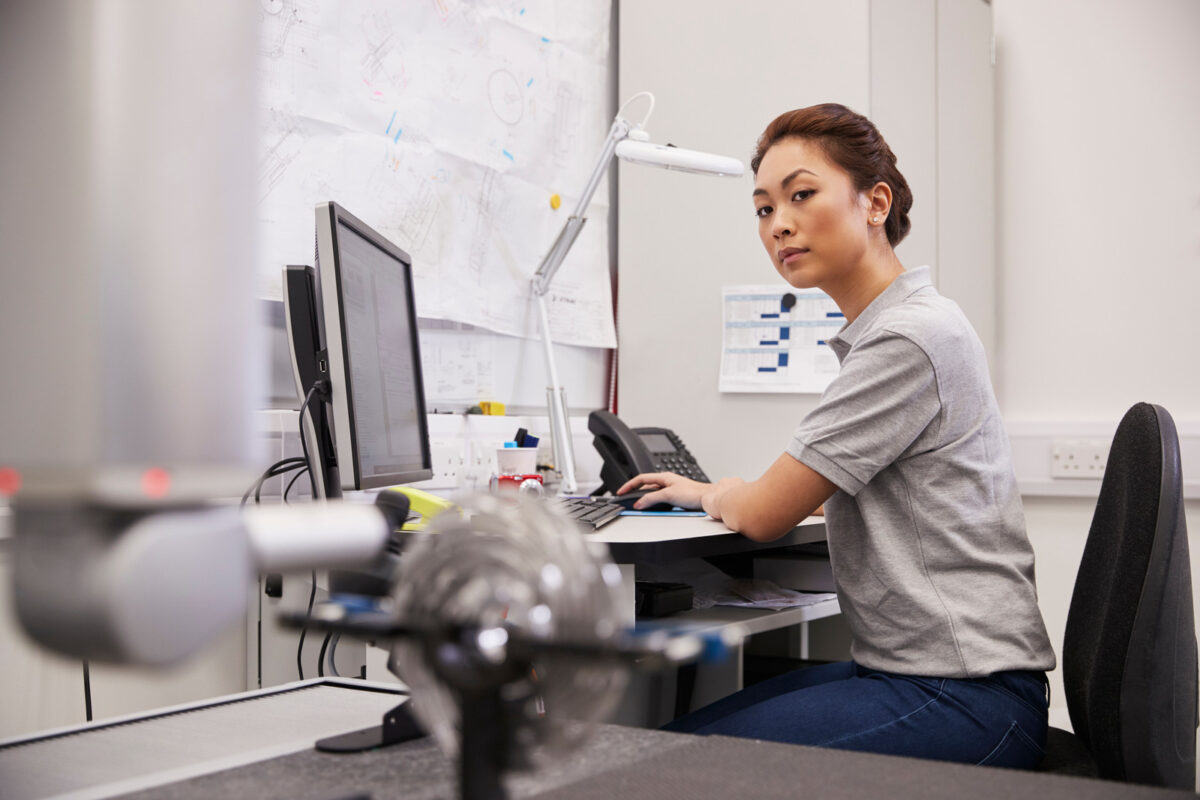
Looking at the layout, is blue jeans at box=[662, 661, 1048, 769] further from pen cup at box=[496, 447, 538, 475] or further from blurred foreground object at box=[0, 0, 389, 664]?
blurred foreground object at box=[0, 0, 389, 664]

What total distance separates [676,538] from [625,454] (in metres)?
0.69

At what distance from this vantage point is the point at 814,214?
4.81 feet

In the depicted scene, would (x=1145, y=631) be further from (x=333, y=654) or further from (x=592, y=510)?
(x=333, y=654)

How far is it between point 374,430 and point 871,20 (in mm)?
1410

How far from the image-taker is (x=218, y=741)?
69 centimetres

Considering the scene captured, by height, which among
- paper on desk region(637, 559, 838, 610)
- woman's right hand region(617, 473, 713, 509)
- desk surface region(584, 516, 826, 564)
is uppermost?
woman's right hand region(617, 473, 713, 509)

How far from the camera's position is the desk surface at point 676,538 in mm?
1184

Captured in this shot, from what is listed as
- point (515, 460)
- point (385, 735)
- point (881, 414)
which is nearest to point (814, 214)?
point (881, 414)

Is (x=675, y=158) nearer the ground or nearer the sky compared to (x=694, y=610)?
nearer the sky

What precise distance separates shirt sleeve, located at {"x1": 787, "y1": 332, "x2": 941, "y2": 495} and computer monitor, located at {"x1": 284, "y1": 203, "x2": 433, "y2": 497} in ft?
1.81

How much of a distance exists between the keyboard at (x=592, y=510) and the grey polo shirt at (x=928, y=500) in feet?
0.93

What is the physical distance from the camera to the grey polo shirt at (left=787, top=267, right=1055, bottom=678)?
4.00 ft

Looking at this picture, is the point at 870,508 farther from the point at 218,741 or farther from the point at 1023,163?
the point at 1023,163

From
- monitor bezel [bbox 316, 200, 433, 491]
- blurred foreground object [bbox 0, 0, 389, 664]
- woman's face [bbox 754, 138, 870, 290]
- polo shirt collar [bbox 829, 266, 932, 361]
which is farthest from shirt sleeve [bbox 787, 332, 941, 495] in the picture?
blurred foreground object [bbox 0, 0, 389, 664]
